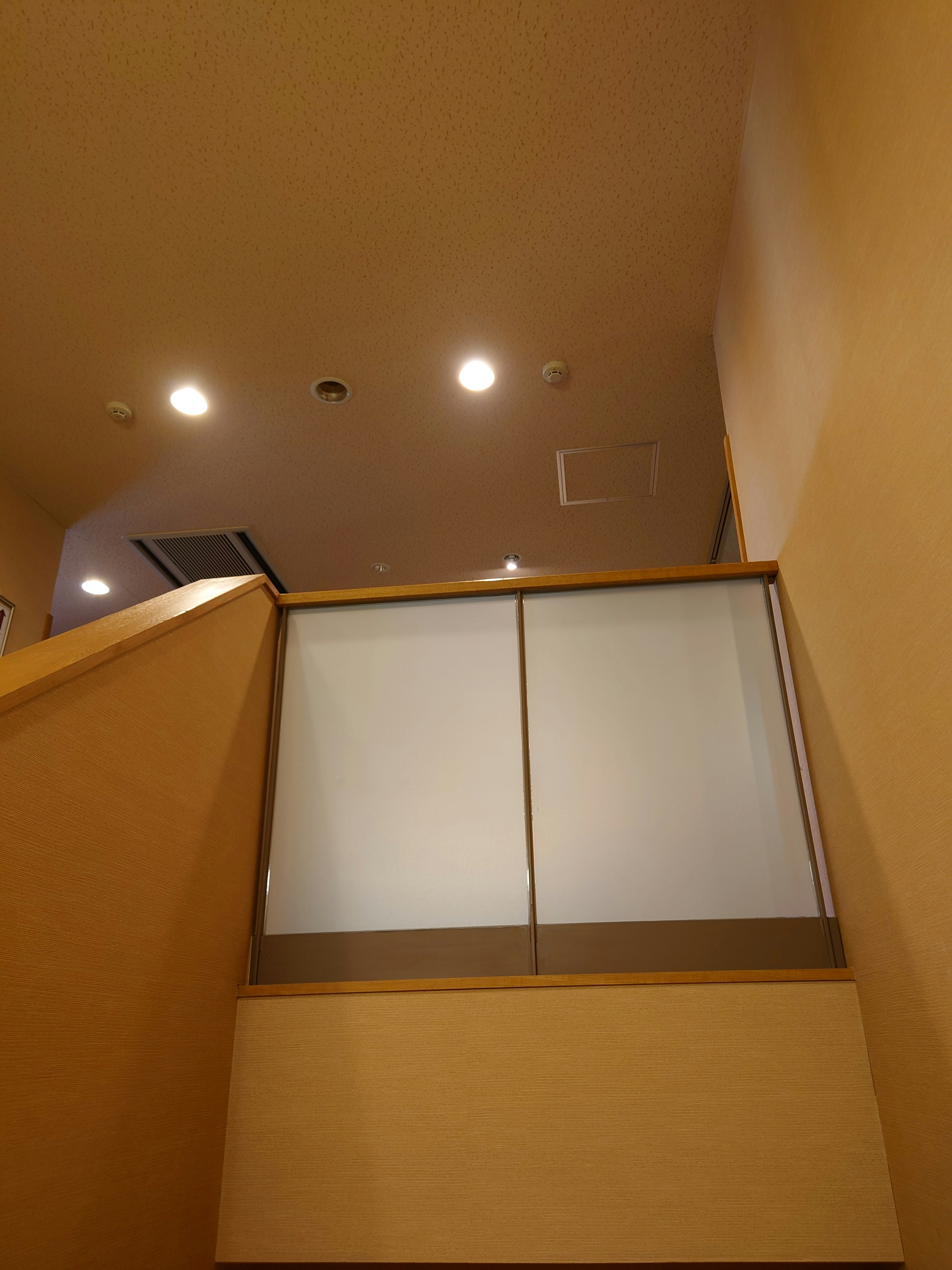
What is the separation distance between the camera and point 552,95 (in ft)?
8.07

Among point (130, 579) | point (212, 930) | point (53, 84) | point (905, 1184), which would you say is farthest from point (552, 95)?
point (130, 579)

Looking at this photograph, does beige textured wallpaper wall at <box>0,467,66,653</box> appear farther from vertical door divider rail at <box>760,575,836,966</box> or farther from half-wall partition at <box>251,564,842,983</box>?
vertical door divider rail at <box>760,575,836,966</box>

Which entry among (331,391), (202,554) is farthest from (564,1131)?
(202,554)

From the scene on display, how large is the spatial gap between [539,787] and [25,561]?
117 inches

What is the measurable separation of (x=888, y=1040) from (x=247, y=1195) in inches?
52.1

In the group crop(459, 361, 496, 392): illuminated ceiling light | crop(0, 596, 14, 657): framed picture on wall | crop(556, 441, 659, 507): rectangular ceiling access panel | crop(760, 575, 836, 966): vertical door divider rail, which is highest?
crop(459, 361, 496, 392): illuminated ceiling light

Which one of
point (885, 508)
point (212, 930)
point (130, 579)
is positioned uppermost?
point (130, 579)

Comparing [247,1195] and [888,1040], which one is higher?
[888,1040]

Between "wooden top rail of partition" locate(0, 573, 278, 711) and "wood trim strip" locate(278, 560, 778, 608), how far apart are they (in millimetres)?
352

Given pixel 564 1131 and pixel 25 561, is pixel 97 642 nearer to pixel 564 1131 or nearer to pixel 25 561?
pixel 564 1131

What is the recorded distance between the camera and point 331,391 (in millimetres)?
3578

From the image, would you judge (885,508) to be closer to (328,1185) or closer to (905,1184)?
(905,1184)

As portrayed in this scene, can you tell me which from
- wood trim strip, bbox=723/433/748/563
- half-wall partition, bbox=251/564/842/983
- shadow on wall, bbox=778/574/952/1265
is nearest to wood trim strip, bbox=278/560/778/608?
half-wall partition, bbox=251/564/842/983

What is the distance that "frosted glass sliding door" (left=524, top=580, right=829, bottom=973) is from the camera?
1991 mm
